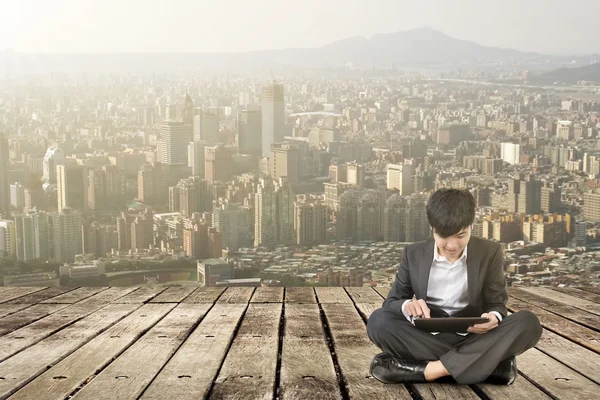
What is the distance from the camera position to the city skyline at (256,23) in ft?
26.1

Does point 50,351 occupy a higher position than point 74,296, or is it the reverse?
point 50,351

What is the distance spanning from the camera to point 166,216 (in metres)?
7.67

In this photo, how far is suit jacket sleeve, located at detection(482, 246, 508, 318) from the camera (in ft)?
6.98

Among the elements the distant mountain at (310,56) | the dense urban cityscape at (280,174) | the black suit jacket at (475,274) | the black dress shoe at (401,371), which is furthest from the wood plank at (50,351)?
the distant mountain at (310,56)

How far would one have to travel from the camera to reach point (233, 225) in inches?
300

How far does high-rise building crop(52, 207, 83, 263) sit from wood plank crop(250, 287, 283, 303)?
3.75m

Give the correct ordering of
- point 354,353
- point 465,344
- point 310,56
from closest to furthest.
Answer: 1. point 465,344
2. point 354,353
3. point 310,56

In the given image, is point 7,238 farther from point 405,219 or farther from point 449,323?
point 449,323

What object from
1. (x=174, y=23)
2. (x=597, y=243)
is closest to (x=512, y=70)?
(x=597, y=243)

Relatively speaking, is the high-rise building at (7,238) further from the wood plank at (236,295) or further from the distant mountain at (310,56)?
the wood plank at (236,295)

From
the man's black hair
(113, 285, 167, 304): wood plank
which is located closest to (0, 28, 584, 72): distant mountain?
(113, 285, 167, 304): wood plank

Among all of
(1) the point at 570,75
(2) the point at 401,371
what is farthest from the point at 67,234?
(2) the point at 401,371

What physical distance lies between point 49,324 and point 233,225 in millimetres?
4646

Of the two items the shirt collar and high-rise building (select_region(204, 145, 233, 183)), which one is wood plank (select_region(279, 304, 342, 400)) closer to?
the shirt collar
